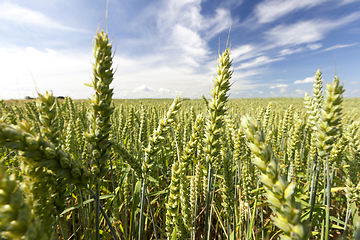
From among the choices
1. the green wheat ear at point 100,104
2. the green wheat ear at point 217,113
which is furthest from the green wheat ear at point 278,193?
the green wheat ear at point 100,104

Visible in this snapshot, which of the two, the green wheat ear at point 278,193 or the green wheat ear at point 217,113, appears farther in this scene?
the green wheat ear at point 217,113

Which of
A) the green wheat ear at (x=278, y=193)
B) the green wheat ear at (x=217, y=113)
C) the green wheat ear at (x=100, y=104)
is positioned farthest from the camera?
the green wheat ear at (x=217, y=113)

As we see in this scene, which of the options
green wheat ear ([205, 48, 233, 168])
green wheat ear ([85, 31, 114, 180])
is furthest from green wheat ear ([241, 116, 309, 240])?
green wheat ear ([85, 31, 114, 180])

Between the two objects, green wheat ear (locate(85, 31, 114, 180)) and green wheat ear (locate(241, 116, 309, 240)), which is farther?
green wheat ear (locate(85, 31, 114, 180))

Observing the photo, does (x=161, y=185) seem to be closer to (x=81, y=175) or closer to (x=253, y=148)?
(x=81, y=175)

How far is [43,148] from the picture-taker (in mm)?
729

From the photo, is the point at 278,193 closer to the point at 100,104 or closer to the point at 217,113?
the point at 217,113

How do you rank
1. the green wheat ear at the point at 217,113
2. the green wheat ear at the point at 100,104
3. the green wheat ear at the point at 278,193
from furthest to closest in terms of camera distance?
the green wheat ear at the point at 217,113 → the green wheat ear at the point at 100,104 → the green wheat ear at the point at 278,193

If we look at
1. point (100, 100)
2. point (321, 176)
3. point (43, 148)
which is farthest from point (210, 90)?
point (321, 176)

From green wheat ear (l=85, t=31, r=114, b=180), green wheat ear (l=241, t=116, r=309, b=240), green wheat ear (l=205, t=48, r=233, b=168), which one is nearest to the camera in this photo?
green wheat ear (l=241, t=116, r=309, b=240)

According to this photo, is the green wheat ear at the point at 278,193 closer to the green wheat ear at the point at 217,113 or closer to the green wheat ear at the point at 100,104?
the green wheat ear at the point at 217,113

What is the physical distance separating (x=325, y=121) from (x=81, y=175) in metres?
1.88

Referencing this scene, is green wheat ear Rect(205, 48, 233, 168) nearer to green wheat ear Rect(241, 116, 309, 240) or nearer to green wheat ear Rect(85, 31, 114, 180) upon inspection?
green wheat ear Rect(241, 116, 309, 240)

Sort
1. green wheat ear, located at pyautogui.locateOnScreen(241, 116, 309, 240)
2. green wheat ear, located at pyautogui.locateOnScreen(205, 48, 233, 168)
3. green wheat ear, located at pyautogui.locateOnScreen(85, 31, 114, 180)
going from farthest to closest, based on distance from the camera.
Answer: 1. green wheat ear, located at pyautogui.locateOnScreen(205, 48, 233, 168)
2. green wheat ear, located at pyautogui.locateOnScreen(85, 31, 114, 180)
3. green wheat ear, located at pyautogui.locateOnScreen(241, 116, 309, 240)
